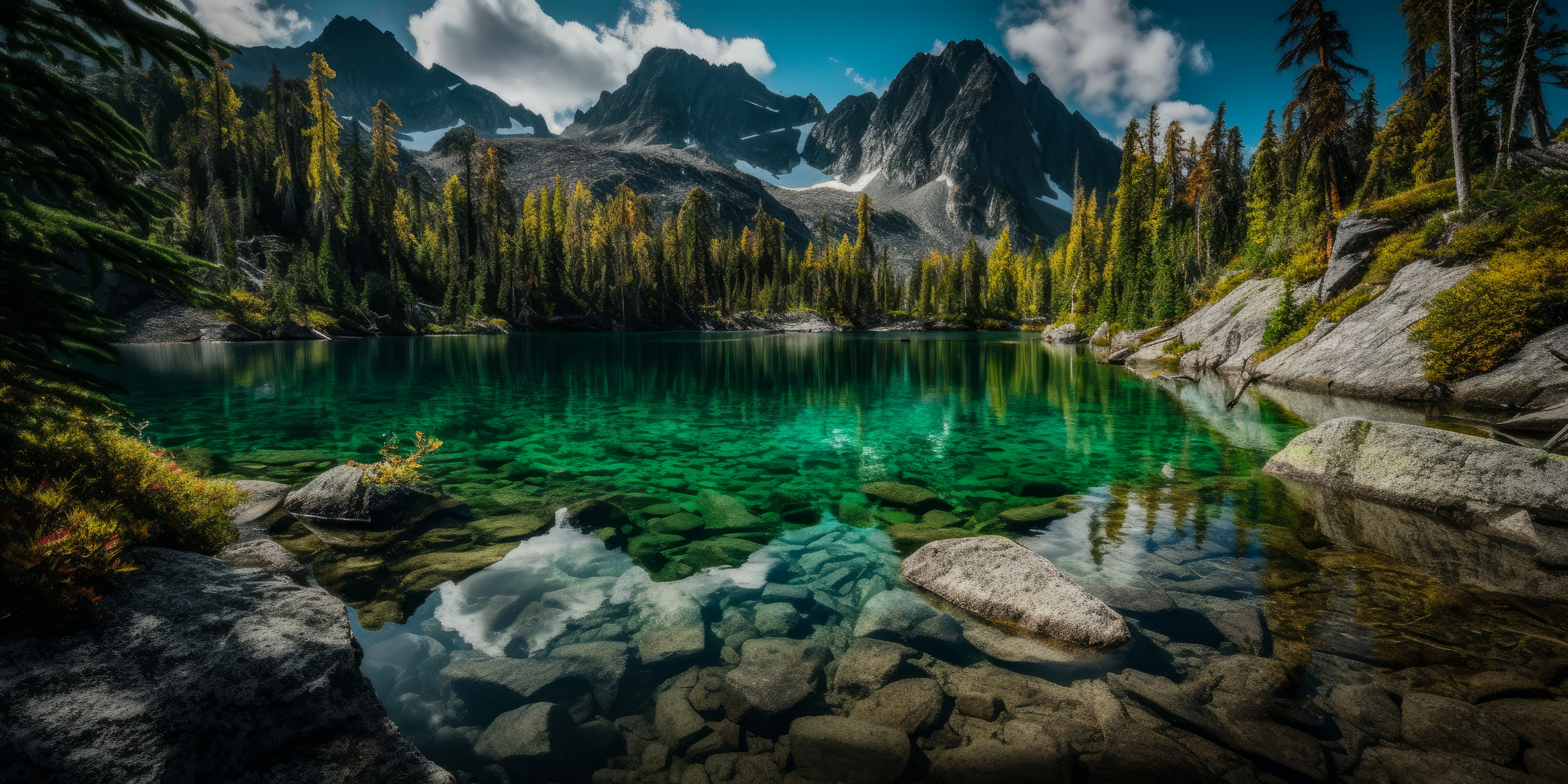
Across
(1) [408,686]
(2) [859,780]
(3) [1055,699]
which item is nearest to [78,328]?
(1) [408,686]

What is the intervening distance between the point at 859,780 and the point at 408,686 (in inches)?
Answer: 164

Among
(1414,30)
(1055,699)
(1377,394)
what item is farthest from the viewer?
(1414,30)

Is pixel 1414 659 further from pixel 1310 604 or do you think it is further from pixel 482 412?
pixel 482 412

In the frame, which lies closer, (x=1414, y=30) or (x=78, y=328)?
(x=78, y=328)

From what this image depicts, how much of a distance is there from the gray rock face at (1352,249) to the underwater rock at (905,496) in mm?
25115

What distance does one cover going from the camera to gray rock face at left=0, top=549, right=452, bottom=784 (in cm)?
313

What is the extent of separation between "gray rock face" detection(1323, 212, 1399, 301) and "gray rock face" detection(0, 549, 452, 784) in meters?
33.9

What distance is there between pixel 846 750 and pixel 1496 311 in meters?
22.7

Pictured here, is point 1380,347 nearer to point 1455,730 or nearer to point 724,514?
point 1455,730

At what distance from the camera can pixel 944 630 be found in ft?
20.6

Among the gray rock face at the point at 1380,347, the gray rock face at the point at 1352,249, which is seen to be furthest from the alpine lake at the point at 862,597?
the gray rock face at the point at 1352,249

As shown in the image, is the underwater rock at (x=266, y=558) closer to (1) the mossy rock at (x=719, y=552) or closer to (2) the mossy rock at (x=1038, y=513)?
(1) the mossy rock at (x=719, y=552)

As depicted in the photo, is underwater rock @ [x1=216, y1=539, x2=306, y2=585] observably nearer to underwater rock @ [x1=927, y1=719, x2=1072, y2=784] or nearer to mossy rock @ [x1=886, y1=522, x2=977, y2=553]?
underwater rock @ [x1=927, y1=719, x2=1072, y2=784]

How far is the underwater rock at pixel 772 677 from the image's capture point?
16.7 feet
